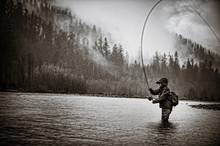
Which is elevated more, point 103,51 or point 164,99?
point 103,51

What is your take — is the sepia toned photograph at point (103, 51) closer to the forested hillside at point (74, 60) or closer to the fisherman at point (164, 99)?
the forested hillside at point (74, 60)

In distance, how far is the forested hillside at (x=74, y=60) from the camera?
1036 cm

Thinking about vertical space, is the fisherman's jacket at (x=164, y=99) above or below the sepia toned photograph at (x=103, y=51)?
below

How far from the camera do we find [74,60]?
10969mm

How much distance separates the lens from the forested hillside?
10.4 metres

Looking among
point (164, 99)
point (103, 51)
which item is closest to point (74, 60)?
point (103, 51)

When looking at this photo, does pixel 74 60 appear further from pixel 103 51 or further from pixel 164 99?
pixel 164 99

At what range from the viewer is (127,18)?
1056 centimetres

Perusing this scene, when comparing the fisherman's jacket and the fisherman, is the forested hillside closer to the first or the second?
the fisherman

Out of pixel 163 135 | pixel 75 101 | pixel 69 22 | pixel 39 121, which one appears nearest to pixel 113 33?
pixel 69 22

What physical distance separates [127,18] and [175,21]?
5.63 ft

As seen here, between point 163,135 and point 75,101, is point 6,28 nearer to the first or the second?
point 75,101

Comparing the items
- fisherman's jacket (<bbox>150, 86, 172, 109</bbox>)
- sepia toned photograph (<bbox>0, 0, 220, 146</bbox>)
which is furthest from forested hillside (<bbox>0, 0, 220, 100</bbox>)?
fisherman's jacket (<bbox>150, 86, 172, 109</bbox>)

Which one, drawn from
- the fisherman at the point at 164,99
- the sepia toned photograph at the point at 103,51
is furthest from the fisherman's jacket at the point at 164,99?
the sepia toned photograph at the point at 103,51
